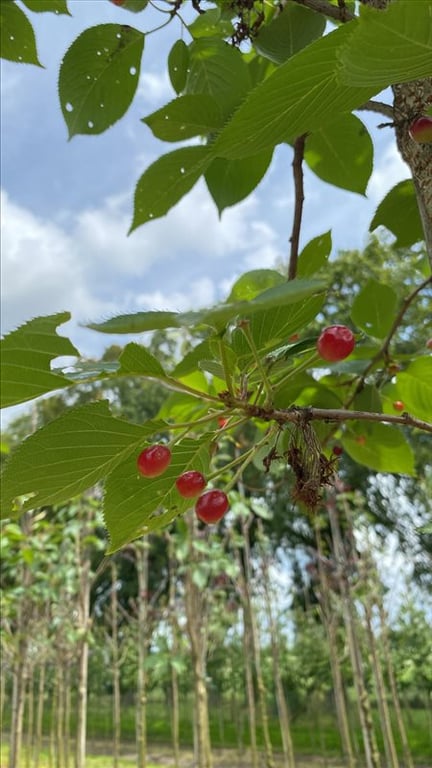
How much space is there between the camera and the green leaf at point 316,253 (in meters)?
0.57

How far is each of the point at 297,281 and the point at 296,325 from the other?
6.9 inches

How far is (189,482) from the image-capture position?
530 millimetres

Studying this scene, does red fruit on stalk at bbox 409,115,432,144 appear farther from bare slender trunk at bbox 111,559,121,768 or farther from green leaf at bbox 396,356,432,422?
bare slender trunk at bbox 111,559,121,768

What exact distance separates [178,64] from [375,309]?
381mm

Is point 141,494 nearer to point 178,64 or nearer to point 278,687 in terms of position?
point 178,64

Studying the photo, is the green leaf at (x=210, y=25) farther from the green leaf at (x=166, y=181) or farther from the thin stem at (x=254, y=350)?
the thin stem at (x=254, y=350)

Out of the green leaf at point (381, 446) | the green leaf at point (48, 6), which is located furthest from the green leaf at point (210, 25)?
the green leaf at point (381, 446)

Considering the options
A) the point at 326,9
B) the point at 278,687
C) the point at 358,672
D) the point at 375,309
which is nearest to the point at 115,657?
the point at 278,687

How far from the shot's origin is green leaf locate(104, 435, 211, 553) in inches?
20.7

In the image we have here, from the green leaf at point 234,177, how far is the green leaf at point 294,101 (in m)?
0.27

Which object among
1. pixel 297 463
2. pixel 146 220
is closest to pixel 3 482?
pixel 297 463

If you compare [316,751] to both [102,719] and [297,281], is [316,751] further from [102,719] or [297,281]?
[297,281]

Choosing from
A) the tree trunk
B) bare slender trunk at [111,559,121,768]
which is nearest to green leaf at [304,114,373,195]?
the tree trunk

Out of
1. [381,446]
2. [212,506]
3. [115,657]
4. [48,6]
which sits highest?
[115,657]
